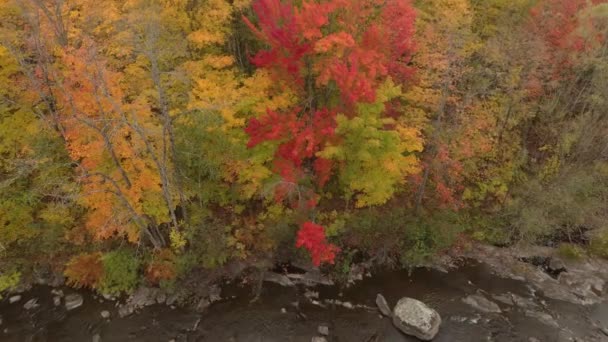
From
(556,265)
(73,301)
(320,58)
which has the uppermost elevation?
(320,58)

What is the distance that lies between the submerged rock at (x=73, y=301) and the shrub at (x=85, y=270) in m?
0.50

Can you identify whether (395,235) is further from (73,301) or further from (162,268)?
(73,301)

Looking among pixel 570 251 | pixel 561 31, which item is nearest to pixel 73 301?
pixel 570 251

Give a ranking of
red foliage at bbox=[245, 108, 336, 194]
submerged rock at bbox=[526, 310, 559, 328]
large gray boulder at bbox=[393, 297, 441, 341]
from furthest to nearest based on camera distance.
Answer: submerged rock at bbox=[526, 310, 559, 328] → red foliage at bbox=[245, 108, 336, 194] → large gray boulder at bbox=[393, 297, 441, 341]

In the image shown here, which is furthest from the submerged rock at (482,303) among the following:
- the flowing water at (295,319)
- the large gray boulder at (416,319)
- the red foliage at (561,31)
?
the red foliage at (561,31)

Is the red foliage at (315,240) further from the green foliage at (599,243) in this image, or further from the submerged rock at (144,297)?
the green foliage at (599,243)

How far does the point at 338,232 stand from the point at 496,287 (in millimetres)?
8780

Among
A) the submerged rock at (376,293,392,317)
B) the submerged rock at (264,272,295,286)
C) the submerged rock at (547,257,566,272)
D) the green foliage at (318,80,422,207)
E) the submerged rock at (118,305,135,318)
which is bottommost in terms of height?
the submerged rock at (547,257,566,272)

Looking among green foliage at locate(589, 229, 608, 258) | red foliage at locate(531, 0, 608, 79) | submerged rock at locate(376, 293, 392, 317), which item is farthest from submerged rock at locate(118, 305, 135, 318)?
red foliage at locate(531, 0, 608, 79)

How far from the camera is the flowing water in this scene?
1720cm

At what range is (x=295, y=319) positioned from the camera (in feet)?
59.2

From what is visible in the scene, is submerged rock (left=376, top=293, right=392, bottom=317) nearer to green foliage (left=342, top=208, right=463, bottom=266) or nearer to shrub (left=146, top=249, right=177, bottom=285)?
green foliage (left=342, top=208, right=463, bottom=266)

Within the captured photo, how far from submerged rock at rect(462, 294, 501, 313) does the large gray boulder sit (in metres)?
2.49

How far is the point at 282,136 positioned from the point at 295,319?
8.67 m
